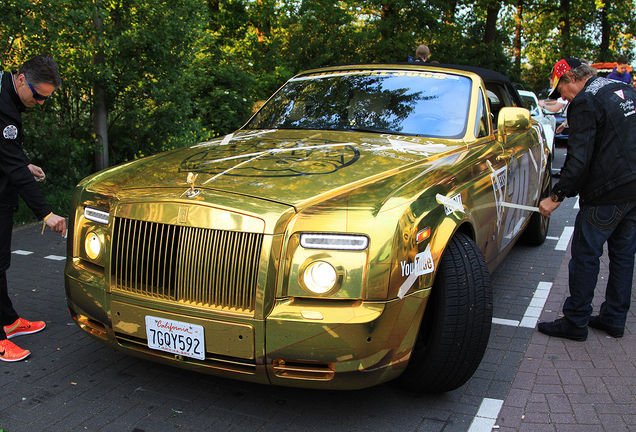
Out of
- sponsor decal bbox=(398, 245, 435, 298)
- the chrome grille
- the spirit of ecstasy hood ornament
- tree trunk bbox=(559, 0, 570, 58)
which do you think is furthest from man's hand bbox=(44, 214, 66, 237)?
tree trunk bbox=(559, 0, 570, 58)

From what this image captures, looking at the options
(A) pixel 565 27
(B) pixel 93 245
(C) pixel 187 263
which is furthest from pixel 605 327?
(A) pixel 565 27

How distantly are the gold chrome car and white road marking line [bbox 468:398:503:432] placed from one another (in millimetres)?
207

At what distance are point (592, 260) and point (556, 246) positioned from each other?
105 inches

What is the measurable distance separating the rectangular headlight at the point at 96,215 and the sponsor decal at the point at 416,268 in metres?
1.57

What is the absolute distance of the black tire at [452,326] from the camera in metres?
2.75

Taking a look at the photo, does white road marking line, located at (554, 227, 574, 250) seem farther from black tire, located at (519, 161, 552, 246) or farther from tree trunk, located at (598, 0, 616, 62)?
tree trunk, located at (598, 0, 616, 62)

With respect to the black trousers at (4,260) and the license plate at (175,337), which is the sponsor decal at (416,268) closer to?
the license plate at (175,337)

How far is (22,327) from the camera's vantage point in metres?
3.86

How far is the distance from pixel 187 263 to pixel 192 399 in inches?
35.8

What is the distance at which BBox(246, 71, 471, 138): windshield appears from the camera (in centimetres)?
390

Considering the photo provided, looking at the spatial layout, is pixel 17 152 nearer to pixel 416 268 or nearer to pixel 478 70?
pixel 416 268

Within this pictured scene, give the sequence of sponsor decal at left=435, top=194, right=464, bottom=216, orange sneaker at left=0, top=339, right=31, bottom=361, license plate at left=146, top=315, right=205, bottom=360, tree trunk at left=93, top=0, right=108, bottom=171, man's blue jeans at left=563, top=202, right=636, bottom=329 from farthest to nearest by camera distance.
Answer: tree trunk at left=93, top=0, right=108, bottom=171 → man's blue jeans at left=563, top=202, right=636, bottom=329 → orange sneaker at left=0, top=339, right=31, bottom=361 → sponsor decal at left=435, top=194, right=464, bottom=216 → license plate at left=146, top=315, right=205, bottom=360

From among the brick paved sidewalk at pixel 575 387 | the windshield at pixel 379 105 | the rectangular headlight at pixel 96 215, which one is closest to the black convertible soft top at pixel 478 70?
the windshield at pixel 379 105

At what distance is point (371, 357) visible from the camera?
2.45 m
